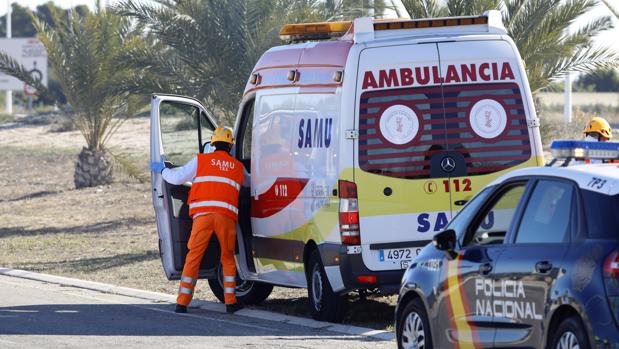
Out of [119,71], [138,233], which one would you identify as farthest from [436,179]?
[119,71]

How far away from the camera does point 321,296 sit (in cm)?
1210

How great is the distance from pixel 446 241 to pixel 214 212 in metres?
4.91

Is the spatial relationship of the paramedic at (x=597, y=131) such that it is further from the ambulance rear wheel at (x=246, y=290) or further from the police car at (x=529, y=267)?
the police car at (x=529, y=267)

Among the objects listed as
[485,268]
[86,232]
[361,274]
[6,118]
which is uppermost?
[485,268]

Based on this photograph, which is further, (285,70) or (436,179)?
(285,70)

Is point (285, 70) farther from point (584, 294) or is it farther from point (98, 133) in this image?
point (98, 133)

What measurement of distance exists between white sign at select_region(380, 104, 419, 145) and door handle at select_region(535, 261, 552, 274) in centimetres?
417

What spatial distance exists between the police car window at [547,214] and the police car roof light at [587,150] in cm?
26

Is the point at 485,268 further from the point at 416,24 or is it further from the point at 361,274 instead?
the point at 416,24

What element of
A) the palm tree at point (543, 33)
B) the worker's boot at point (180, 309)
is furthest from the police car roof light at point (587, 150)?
the palm tree at point (543, 33)

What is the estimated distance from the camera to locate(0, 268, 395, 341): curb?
1161 cm

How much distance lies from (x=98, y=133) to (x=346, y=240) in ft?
60.2

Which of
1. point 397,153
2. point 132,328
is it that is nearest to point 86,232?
point 132,328

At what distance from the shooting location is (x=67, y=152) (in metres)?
41.4
